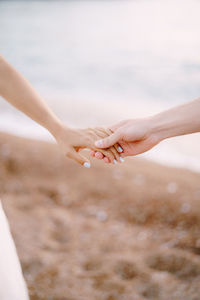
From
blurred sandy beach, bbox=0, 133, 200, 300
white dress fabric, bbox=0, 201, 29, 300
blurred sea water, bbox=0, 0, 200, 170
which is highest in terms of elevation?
blurred sea water, bbox=0, 0, 200, 170

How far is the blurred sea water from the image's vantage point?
16.1 feet

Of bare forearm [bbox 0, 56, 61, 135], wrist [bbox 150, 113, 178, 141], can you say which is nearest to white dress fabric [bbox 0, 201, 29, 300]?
bare forearm [bbox 0, 56, 61, 135]

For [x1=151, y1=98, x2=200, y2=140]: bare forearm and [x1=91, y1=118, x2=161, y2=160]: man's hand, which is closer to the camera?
[x1=151, y1=98, x2=200, y2=140]: bare forearm

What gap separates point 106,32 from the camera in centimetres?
942

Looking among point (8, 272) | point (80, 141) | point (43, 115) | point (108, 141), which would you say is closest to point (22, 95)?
point (43, 115)

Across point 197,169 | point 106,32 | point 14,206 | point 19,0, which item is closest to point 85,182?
point 14,206

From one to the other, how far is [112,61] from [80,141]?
5841 mm

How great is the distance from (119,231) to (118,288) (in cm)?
59

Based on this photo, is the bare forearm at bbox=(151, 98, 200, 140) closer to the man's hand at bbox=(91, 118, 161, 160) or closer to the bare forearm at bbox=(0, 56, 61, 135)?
the man's hand at bbox=(91, 118, 161, 160)

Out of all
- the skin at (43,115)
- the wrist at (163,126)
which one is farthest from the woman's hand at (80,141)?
the wrist at (163,126)

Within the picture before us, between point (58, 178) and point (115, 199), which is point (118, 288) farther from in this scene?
point (58, 178)

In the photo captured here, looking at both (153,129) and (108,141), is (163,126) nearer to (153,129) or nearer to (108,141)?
(153,129)

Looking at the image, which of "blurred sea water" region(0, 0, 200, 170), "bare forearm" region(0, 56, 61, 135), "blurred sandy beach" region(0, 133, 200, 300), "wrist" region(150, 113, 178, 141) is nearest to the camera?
"bare forearm" region(0, 56, 61, 135)

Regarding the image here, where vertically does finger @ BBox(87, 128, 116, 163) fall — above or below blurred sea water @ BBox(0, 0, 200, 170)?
Answer: below
